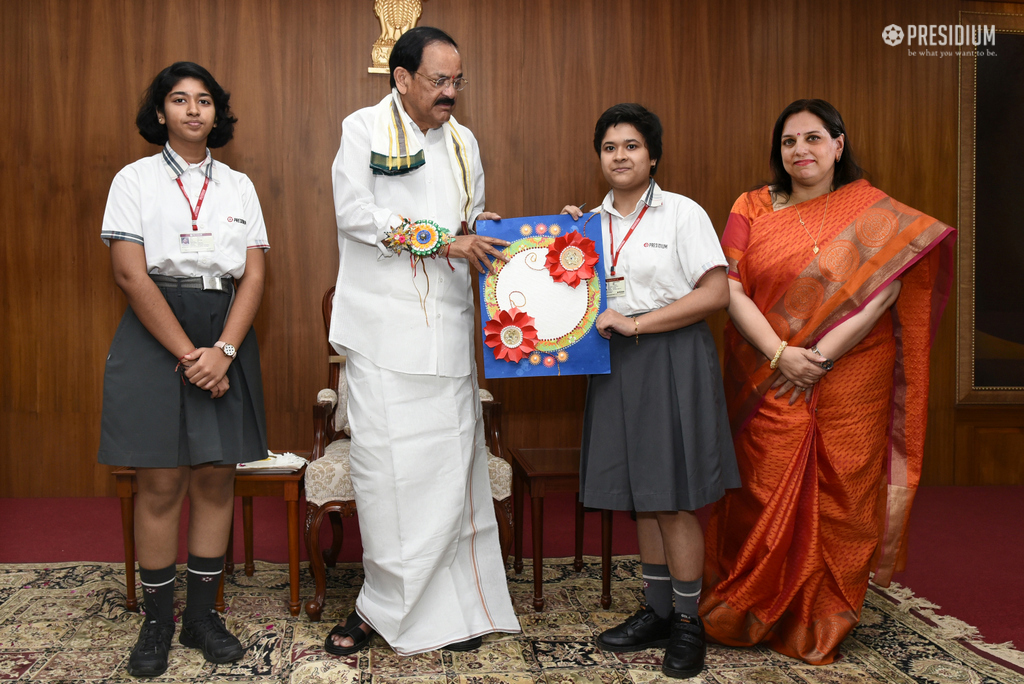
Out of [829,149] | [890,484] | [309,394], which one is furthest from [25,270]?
[890,484]

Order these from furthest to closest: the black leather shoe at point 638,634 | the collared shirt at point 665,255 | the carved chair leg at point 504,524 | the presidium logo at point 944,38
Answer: the presidium logo at point 944,38, the carved chair leg at point 504,524, the black leather shoe at point 638,634, the collared shirt at point 665,255

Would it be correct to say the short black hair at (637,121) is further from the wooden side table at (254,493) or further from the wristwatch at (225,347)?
the wooden side table at (254,493)

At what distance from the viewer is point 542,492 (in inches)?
104

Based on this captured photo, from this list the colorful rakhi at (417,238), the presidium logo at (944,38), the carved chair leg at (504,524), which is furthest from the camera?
the presidium logo at (944,38)

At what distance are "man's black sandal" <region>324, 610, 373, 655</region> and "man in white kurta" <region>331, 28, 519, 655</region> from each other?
3cm

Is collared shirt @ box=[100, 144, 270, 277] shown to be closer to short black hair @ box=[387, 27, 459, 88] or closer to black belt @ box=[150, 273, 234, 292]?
black belt @ box=[150, 273, 234, 292]

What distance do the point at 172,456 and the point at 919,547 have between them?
10.2 ft

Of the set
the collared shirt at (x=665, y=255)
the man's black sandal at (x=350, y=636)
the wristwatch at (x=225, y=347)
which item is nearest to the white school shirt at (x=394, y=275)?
the wristwatch at (x=225, y=347)

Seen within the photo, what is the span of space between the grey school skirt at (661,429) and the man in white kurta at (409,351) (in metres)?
0.45

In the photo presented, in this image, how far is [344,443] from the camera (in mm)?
2711

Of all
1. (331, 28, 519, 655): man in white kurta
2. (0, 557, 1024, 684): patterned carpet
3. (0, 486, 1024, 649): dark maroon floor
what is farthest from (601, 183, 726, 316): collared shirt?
(0, 486, 1024, 649): dark maroon floor

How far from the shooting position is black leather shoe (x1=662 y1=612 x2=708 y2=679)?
2.05 meters

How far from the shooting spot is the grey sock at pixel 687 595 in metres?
2.17

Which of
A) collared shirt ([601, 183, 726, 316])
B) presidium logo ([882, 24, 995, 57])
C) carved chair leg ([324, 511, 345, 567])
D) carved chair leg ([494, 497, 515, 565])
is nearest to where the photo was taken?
collared shirt ([601, 183, 726, 316])
